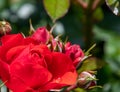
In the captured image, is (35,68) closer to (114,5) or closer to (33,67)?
(33,67)

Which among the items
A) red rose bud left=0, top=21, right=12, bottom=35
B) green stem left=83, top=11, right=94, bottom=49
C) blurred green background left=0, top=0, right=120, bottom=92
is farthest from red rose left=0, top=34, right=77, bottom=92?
blurred green background left=0, top=0, right=120, bottom=92

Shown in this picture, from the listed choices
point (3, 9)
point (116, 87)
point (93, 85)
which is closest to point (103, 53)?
point (116, 87)

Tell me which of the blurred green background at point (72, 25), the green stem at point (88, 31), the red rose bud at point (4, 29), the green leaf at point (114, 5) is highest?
the green leaf at point (114, 5)

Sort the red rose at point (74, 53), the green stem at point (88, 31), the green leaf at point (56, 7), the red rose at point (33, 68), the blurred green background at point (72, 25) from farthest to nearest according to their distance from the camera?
the blurred green background at point (72, 25)
the green stem at point (88, 31)
the green leaf at point (56, 7)
the red rose at point (74, 53)
the red rose at point (33, 68)

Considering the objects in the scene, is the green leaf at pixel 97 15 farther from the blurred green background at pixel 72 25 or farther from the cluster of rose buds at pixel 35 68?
the cluster of rose buds at pixel 35 68

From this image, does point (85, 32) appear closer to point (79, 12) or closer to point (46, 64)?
point (79, 12)

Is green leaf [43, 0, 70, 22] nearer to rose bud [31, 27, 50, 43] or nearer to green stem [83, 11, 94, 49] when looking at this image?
rose bud [31, 27, 50, 43]

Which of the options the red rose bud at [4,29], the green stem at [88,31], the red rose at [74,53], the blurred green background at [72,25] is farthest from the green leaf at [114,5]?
the blurred green background at [72,25]

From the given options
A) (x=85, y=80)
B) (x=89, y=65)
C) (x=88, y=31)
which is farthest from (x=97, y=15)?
(x=85, y=80)
